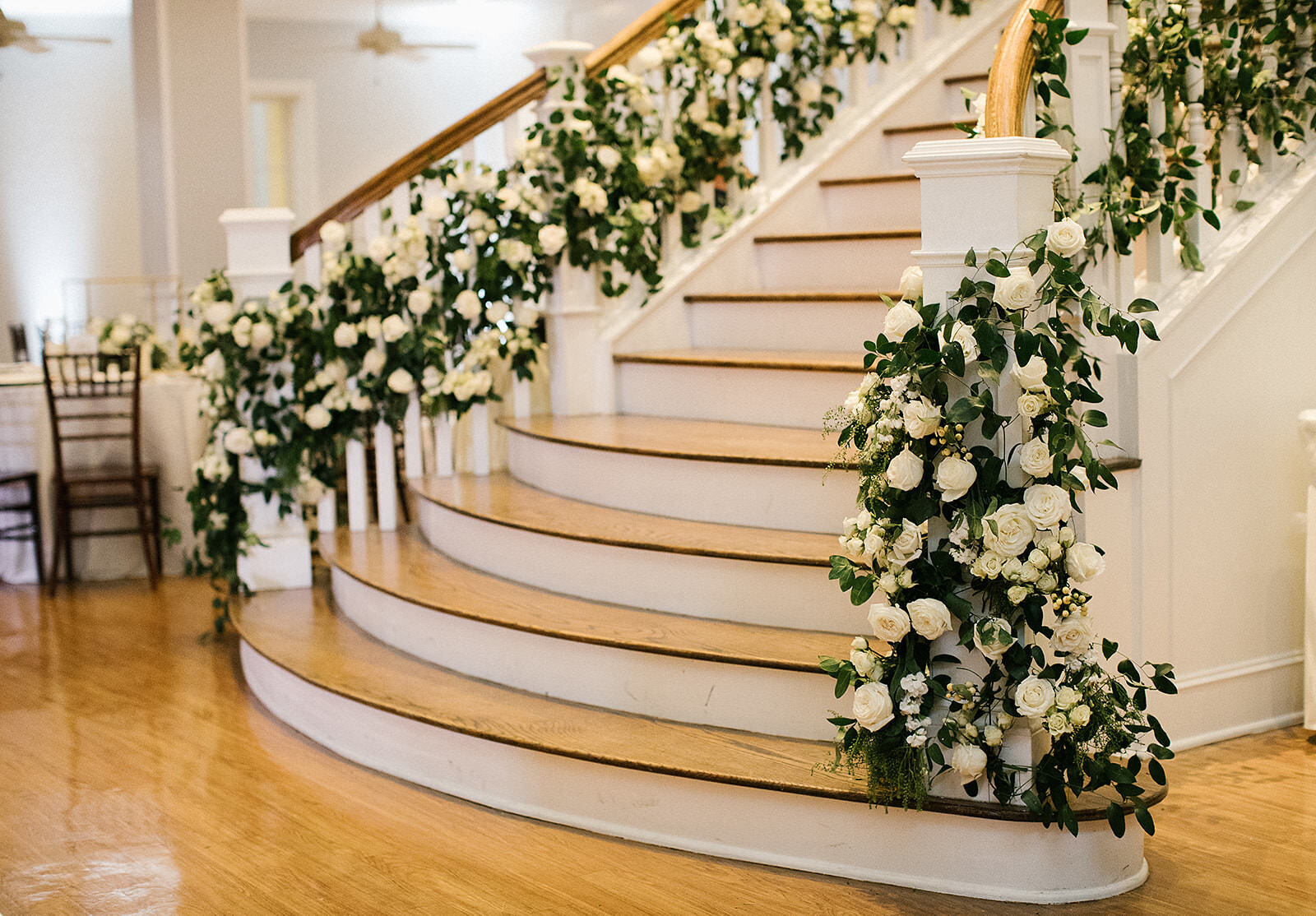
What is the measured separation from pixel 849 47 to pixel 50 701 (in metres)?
3.40

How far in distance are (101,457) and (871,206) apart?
344 centimetres

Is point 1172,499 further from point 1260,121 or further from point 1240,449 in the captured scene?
point 1260,121

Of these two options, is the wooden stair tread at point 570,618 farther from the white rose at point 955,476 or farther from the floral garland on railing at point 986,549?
the white rose at point 955,476

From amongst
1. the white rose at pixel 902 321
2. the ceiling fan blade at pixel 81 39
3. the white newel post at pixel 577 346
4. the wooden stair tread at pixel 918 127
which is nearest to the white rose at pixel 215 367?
the white newel post at pixel 577 346

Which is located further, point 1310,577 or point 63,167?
point 63,167

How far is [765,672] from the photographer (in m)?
2.95

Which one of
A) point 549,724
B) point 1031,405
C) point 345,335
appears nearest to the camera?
point 1031,405

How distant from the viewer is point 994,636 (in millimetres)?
2434

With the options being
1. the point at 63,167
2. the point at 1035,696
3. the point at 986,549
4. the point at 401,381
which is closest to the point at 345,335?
the point at 401,381

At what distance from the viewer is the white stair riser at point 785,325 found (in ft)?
13.5

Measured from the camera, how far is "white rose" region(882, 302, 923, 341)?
8.14ft

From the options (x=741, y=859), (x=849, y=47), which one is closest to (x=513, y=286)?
(x=849, y=47)

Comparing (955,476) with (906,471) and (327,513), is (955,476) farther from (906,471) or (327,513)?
(327,513)

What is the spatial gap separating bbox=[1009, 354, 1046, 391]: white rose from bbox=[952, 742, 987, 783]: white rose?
0.67 meters
